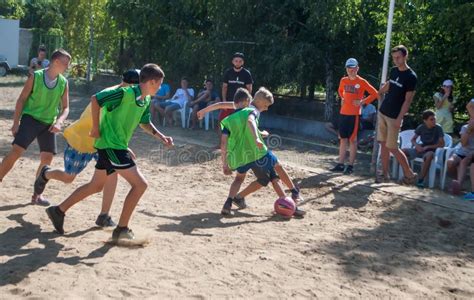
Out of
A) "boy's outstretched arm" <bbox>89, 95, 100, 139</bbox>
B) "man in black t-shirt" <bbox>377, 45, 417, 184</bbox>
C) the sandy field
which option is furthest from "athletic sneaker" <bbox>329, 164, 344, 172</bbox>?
"boy's outstretched arm" <bbox>89, 95, 100, 139</bbox>

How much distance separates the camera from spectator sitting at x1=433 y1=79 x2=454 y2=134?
11758mm

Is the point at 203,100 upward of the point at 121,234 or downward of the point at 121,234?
upward

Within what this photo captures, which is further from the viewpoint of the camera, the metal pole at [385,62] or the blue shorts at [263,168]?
the metal pole at [385,62]

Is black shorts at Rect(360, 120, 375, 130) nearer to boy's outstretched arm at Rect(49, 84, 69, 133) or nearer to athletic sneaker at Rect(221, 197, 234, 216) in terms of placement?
athletic sneaker at Rect(221, 197, 234, 216)

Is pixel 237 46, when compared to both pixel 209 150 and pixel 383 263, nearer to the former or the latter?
pixel 209 150

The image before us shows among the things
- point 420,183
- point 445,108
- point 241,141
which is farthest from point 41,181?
point 445,108

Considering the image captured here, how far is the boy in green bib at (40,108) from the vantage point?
6.85 m

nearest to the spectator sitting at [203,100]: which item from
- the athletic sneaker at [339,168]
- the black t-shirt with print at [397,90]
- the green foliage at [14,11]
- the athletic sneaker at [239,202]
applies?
the athletic sneaker at [339,168]

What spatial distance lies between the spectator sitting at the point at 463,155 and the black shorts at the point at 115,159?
5.43 metres

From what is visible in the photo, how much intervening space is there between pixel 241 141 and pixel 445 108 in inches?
241

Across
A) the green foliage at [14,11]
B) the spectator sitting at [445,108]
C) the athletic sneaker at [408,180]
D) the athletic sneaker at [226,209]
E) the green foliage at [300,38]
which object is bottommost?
the athletic sneaker at [226,209]

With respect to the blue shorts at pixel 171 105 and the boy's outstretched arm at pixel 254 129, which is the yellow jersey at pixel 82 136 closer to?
Answer: the boy's outstretched arm at pixel 254 129

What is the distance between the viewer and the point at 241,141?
7.23 metres

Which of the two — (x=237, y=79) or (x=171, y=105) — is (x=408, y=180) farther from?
(x=171, y=105)
